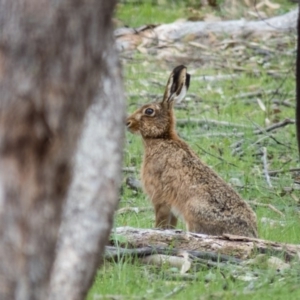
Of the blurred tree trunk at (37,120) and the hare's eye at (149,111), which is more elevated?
the blurred tree trunk at (37,120)

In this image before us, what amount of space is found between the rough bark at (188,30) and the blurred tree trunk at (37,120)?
11579 millimetres

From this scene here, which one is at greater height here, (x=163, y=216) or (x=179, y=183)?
(x=179, y=183)

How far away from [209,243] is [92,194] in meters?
2.39

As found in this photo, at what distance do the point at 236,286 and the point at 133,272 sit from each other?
2.12 ft

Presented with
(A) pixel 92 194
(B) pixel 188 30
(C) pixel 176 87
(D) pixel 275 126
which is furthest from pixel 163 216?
(B) pixel 188 30

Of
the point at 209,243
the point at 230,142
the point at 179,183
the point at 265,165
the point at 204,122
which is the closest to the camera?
the point at 209,243

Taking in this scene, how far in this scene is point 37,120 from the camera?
307 centimetres

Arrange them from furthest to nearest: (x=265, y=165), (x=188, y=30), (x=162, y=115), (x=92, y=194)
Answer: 1. (x=188, y=30)
2. (x=265, y=165)
3. (x=162, y=115)
4. (x=92, y=194)

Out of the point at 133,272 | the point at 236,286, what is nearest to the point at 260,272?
the point at 236,286

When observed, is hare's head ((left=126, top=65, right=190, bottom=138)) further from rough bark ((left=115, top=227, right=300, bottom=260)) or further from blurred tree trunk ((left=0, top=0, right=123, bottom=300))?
blurred tree trunk ((left=0, top=0, right=123, bottom=300))

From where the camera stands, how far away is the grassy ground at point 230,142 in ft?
18.6

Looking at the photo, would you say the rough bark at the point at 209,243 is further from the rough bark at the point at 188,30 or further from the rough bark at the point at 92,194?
the rough bark at the point at 188,30

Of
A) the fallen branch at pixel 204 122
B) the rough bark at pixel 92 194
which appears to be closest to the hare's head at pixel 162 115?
the fallen branch at pixel 204 122

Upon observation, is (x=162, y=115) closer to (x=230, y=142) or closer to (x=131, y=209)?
(x=131, y=209)
